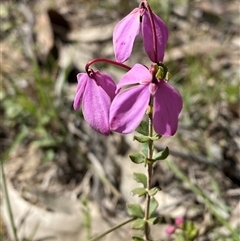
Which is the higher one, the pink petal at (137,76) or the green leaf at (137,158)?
the pink petal at (137,76)

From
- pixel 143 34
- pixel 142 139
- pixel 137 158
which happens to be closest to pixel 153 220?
pixel 137 158

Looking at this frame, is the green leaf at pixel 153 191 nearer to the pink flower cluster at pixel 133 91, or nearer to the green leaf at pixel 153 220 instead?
the green leaf at pixel 153 220

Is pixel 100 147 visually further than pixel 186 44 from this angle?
No

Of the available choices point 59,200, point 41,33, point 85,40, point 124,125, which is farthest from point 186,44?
point 124,125

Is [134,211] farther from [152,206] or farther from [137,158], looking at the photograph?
[137,158]

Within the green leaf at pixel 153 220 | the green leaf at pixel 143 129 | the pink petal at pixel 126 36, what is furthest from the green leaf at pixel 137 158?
the pink petal at pixel 126 36

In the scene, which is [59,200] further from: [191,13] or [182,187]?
[191,13]

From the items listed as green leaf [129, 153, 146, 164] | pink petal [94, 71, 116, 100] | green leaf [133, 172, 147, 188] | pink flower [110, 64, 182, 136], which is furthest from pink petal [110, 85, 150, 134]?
green leaf [133, 172, 147, 188]

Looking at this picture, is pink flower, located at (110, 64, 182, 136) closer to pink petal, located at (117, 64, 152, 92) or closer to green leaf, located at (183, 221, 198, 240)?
pink petal, located at (117, 64, 152, 92)
